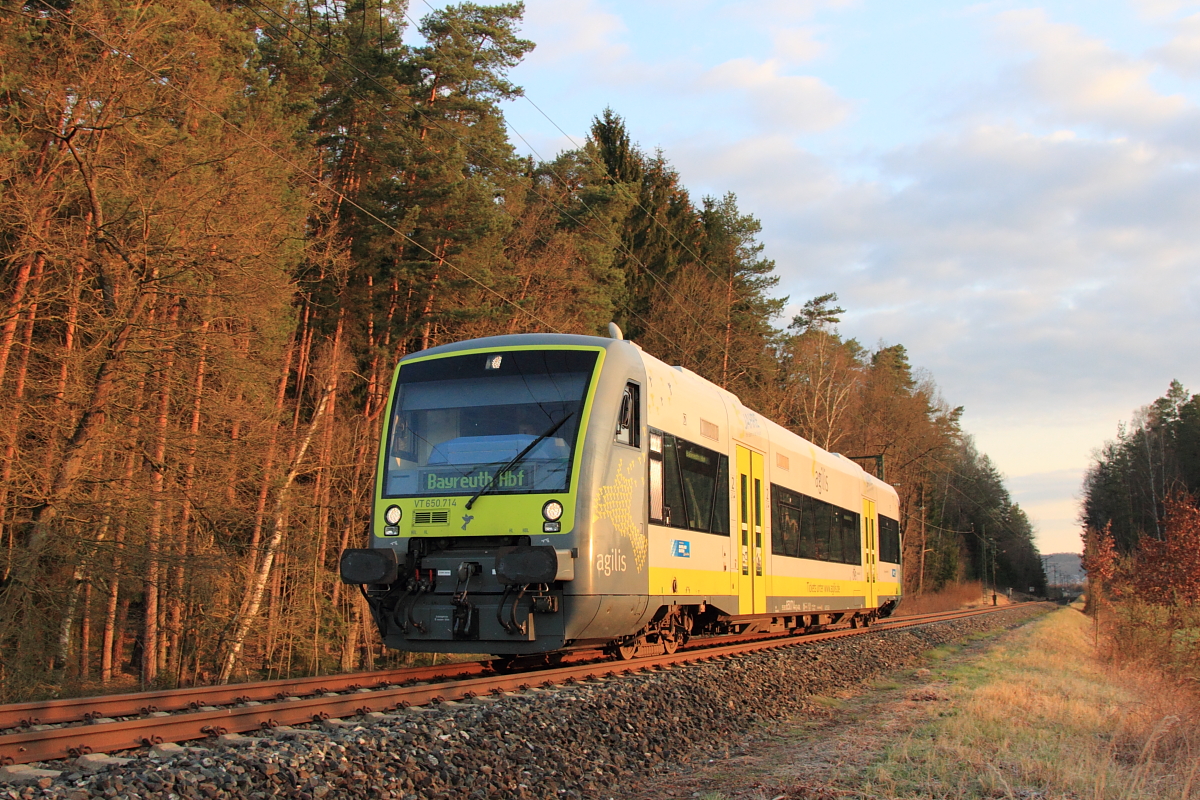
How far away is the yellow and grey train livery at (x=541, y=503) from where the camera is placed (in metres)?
8.47

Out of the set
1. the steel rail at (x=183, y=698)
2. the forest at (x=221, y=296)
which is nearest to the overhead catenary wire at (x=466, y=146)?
the forest at (x=221, y=296)

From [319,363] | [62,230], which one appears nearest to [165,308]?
[62,230]

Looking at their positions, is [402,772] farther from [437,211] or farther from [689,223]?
[689,223]

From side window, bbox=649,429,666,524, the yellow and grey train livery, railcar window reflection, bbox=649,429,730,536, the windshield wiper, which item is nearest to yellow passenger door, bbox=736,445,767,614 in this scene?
railcar window reflection, bbox=649,429,730,536

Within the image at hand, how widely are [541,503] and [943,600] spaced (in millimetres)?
49257

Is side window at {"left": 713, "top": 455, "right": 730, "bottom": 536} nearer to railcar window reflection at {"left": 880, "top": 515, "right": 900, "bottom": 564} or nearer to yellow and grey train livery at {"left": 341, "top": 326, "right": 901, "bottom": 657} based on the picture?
yellow and grey train livery at {"left": 341, "top": 326, "right": 901, "bottom": 657}

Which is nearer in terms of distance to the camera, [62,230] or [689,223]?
[62,230]

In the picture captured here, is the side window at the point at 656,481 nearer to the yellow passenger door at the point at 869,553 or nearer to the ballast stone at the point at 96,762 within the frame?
the ballast stone at the point at 96,762

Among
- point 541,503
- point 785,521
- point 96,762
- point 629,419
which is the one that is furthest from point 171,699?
point 785,521

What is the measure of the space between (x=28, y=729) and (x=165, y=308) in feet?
33.8

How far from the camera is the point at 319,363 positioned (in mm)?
21953

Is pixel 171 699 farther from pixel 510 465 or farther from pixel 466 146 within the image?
pixel 466 146

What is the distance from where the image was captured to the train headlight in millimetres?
8500

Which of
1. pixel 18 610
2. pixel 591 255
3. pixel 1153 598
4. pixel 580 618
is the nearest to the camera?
pixel 580 618
